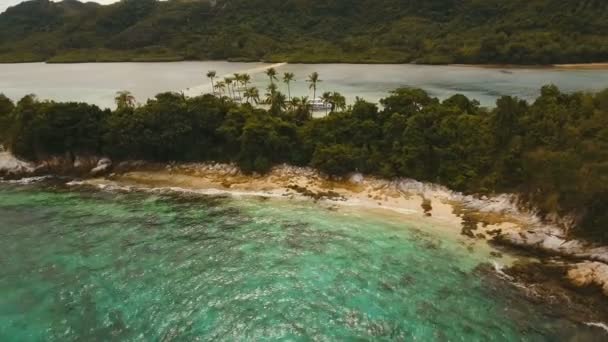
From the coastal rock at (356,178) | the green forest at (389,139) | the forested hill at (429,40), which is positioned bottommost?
the coastal rock at (356,178)

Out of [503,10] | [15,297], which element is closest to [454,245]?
[15,297]

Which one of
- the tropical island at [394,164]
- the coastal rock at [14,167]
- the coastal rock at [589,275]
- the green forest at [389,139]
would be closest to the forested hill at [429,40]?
the green forest at [389,139]

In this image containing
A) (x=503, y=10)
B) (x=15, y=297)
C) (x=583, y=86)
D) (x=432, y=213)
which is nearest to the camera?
(x=15, y=297)

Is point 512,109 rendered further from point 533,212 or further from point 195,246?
point 195,246

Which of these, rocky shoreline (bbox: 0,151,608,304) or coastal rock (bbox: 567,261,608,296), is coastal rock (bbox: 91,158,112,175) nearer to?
rocky shoreline (bbox: 0,151,608,304)

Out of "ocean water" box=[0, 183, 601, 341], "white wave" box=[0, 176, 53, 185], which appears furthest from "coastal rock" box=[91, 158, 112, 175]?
"ocean water" box=[0, 183, 601, 341]

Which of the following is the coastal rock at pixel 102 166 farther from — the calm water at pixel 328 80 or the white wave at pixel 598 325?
the white wave at pixel 598 325
